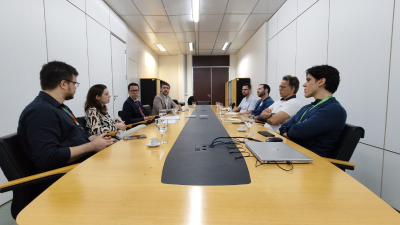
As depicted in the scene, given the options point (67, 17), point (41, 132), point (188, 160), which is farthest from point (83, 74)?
point (188, 160)

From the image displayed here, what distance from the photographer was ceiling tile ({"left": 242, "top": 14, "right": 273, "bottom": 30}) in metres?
4.86

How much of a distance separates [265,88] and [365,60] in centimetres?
174

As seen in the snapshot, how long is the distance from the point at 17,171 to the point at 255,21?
5.73 metres

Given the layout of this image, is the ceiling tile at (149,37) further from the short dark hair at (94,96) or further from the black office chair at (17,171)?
the black office chair at (17,171)

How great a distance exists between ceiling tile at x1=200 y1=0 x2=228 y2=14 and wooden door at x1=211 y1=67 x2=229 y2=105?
4959 mm

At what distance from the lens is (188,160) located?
1.00m

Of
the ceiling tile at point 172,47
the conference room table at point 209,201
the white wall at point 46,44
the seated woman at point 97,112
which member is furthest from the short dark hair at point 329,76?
the ceiling tile at point 172,47

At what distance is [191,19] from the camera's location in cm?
495

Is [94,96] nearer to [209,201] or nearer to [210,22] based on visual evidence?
[209,201]

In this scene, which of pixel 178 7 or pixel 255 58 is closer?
pixel 178 7

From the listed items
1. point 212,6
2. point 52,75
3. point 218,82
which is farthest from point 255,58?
point 52,75

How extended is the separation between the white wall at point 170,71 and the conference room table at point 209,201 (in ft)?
28.2

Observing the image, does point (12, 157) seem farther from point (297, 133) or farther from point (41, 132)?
point (297, 133)

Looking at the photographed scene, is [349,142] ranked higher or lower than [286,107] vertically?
lower
